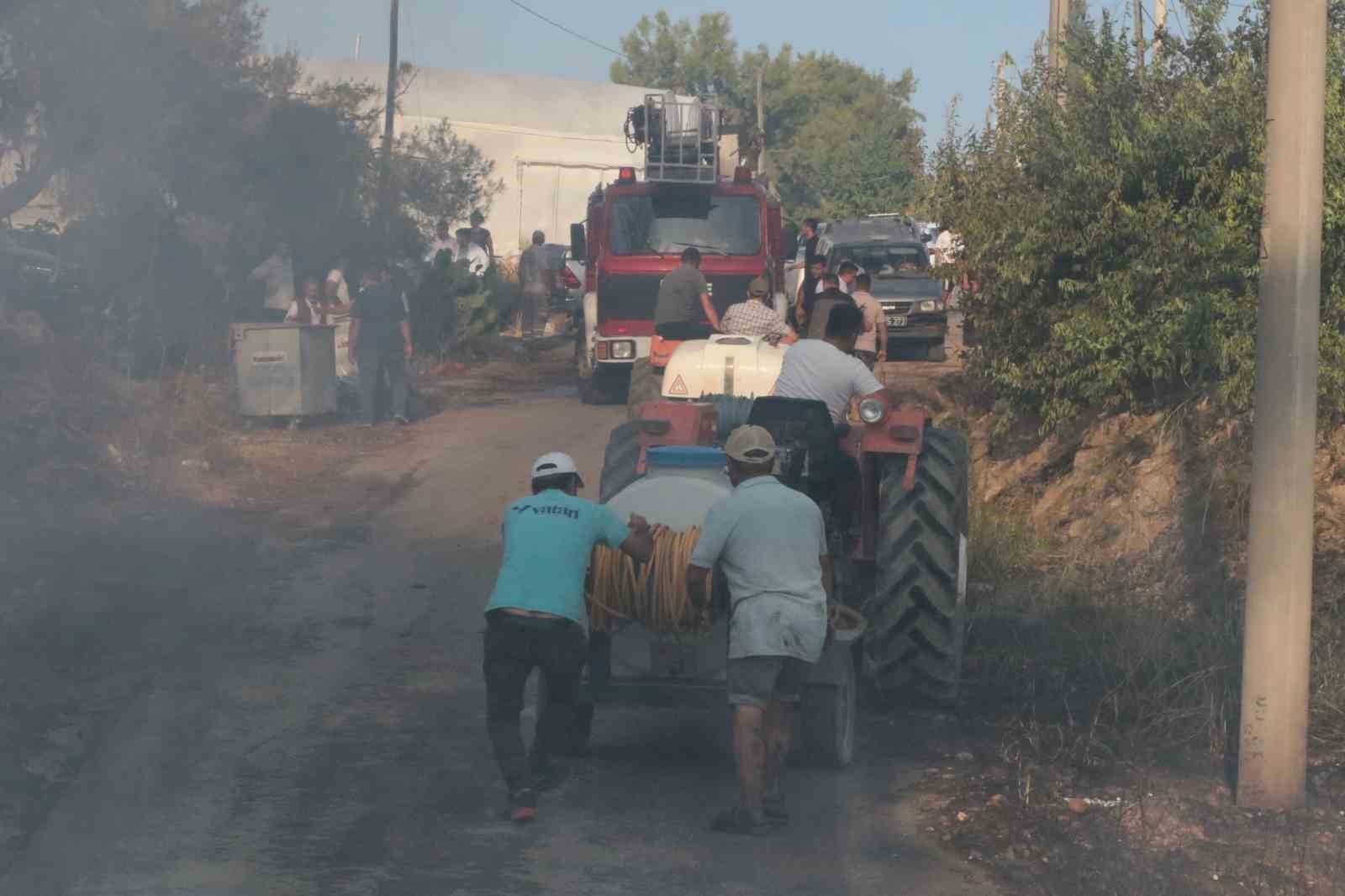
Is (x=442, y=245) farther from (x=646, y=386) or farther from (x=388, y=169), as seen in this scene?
(x=646, y=386)

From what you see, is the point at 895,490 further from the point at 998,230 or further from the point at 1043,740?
the point at 998,230

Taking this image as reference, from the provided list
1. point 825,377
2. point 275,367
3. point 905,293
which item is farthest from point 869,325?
point 825,377

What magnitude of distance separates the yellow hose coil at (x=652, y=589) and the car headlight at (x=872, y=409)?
4.54 feet

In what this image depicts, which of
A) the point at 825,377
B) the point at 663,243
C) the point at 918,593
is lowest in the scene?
the point at 918,593

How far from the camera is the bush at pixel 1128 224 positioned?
Answer: 35.1 ft

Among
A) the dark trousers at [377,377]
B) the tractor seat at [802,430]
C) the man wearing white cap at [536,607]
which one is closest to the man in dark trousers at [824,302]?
the tractor seat at [802,430]

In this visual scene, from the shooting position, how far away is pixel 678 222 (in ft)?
63.1

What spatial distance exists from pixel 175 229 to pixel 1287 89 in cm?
1664

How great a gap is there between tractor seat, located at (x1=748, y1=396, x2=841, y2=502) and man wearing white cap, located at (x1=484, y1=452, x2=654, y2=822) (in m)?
1.28

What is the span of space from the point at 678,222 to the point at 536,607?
1285cm

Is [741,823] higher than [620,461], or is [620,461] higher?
[620,461]

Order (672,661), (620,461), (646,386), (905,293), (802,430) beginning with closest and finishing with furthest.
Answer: (672,661), (802,430), (620,461), (646,386), (905,293)

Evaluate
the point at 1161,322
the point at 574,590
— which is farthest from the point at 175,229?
the point at 574,590

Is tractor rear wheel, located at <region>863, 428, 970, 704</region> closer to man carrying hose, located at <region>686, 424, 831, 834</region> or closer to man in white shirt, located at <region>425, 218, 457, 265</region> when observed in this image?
man carrying hose, located at <region>686, 424, 831, 834</region>
